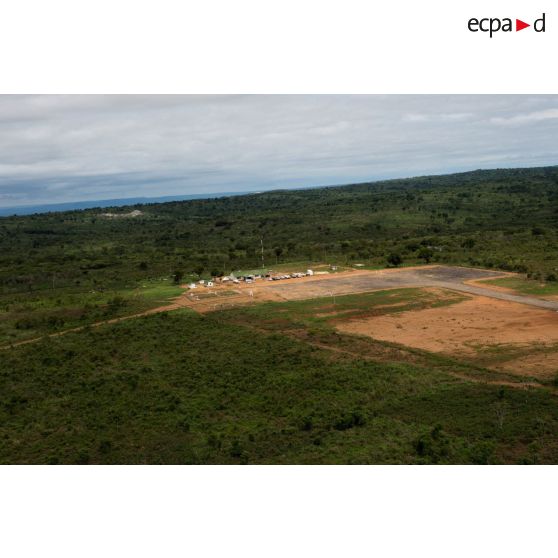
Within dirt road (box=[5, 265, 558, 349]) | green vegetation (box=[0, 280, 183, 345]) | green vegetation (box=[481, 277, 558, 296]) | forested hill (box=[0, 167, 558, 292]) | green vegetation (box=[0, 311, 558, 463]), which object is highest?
forested hill (box=[0, 167, 558, 292])

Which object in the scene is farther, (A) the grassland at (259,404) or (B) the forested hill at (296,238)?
(B) the forested hill at (296,238)

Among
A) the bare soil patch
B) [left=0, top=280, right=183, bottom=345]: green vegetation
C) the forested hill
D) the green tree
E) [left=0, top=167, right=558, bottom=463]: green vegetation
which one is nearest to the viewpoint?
[left=0, top=167, right=558, bottom=463]: green vegetation

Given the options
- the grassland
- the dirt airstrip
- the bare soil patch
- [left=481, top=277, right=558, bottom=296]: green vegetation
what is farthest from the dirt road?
the grassland

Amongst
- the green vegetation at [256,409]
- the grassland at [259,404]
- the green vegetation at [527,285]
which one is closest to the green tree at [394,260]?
the green vegetation at [527,285]

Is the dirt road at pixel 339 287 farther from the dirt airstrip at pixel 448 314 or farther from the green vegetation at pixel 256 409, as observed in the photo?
the green vegetation at pixel 256 409

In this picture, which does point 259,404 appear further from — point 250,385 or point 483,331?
point 483,331

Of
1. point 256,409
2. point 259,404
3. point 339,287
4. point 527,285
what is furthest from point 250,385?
point 527,285

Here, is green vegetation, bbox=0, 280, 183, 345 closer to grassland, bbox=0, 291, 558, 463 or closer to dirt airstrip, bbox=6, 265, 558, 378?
dirt airstrip, bbox=6, 265, 558, 378

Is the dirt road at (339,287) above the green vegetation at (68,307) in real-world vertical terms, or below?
below

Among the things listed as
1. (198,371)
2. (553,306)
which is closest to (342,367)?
(198,371)
